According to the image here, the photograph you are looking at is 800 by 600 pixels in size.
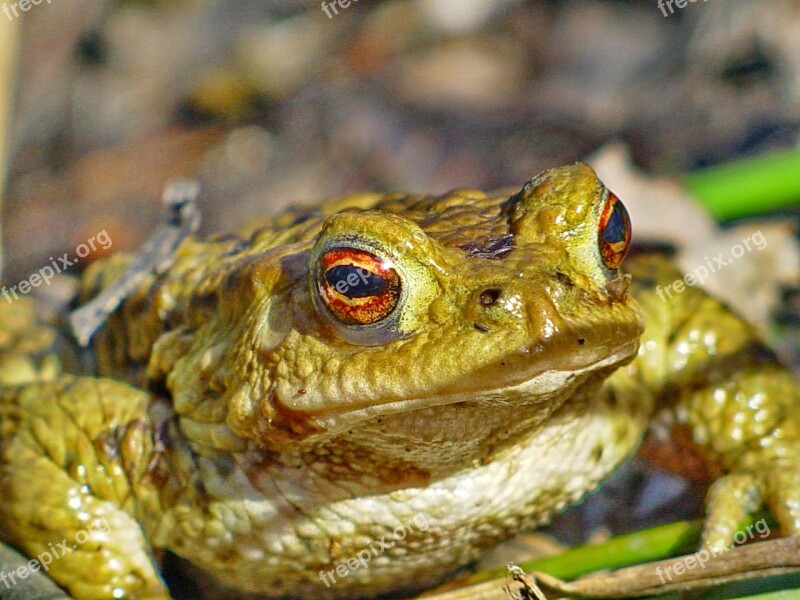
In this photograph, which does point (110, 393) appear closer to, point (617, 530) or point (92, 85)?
point (617, 530)

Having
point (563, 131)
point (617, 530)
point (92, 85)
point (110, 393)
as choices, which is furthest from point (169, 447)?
point (92, 85)

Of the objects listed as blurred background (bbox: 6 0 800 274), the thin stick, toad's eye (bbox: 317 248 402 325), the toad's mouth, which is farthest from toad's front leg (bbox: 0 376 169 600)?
blurred background (bbox: 6 0 800 274)

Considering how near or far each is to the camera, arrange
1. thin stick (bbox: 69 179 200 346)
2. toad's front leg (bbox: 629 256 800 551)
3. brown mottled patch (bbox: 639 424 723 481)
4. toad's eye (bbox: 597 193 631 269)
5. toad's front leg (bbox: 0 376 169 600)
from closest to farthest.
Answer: toad's eye (bbox: 597 193 631 269)
toad's front leg (bbox: 0 376 169 600)
toad's front leg (bbox: 629 256 800 551)
brown mottled patch (bbox: 639 424 723 481)
thin stick (bbox: 69 179 200 346)

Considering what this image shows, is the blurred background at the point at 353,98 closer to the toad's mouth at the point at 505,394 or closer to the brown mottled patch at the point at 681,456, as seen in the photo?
the brown mottled patch at the point at 681,456

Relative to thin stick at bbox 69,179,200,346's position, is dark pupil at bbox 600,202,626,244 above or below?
below

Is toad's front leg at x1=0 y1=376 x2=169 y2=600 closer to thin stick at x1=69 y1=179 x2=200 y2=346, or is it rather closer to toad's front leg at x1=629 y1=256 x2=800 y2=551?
thin stick at x1=69 y1=179 x2=200 y2=346

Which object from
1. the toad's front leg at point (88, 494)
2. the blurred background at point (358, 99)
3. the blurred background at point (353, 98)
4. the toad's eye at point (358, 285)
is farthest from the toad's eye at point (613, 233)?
the blurred background at point (353, 98)
